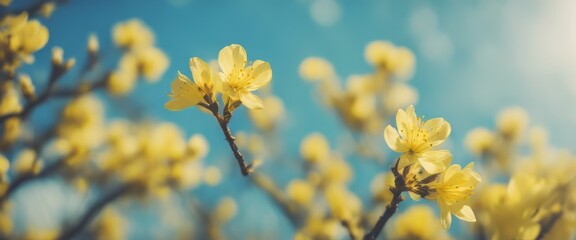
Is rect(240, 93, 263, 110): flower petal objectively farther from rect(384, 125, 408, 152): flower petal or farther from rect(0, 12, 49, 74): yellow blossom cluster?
rect(0, 12, 49, 74): yellow blossom cluster

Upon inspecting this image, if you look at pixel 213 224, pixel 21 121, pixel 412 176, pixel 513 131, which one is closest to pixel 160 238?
pixel 213 224

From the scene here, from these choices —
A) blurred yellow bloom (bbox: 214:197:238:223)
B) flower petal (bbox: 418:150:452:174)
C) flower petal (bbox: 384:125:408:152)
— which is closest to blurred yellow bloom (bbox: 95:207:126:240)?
blurred yellow bloom (bbox: 214:197:238:223)

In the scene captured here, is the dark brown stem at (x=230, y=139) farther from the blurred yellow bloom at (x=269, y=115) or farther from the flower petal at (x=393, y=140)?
the blurred yellow bloom at (x=269, y=115)

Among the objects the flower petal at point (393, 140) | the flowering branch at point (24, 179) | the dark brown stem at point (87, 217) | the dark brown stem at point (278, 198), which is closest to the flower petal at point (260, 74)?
the flower petal at point (393, 140)

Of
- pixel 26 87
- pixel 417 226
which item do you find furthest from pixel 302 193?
pixel 26 87

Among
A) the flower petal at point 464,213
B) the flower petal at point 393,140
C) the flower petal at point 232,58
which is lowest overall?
the flower petal at point 464,213

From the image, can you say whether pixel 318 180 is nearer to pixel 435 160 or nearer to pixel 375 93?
pixel 375 93
